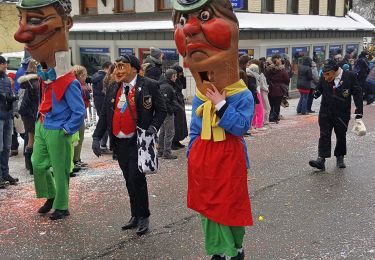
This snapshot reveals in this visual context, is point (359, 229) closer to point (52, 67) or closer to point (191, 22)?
point (191, 22)

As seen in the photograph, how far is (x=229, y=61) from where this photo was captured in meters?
3.85

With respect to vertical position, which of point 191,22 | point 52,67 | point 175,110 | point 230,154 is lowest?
point 175,110

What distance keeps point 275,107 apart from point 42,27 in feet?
25.1

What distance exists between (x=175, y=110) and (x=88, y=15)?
1099cm

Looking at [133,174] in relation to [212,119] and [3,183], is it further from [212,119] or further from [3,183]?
[3,183]

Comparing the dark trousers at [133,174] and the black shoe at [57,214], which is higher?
the dark trousers at [133,174]

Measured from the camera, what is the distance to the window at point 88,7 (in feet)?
59.5

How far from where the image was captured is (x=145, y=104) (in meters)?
4.83

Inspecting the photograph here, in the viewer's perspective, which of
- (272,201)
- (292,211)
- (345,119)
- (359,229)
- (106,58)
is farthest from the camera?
(106,58)

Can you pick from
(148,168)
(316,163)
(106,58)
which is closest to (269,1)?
(106,58)

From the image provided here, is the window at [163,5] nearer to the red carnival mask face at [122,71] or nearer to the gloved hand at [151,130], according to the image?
the red carnival mask face at [122,71]

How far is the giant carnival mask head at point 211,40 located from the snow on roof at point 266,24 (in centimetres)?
967

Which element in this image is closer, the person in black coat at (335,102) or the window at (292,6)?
the person in black coat at (335,102)

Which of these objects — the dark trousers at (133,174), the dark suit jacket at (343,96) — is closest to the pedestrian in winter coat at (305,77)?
the dark suit jacket at (343,96)
